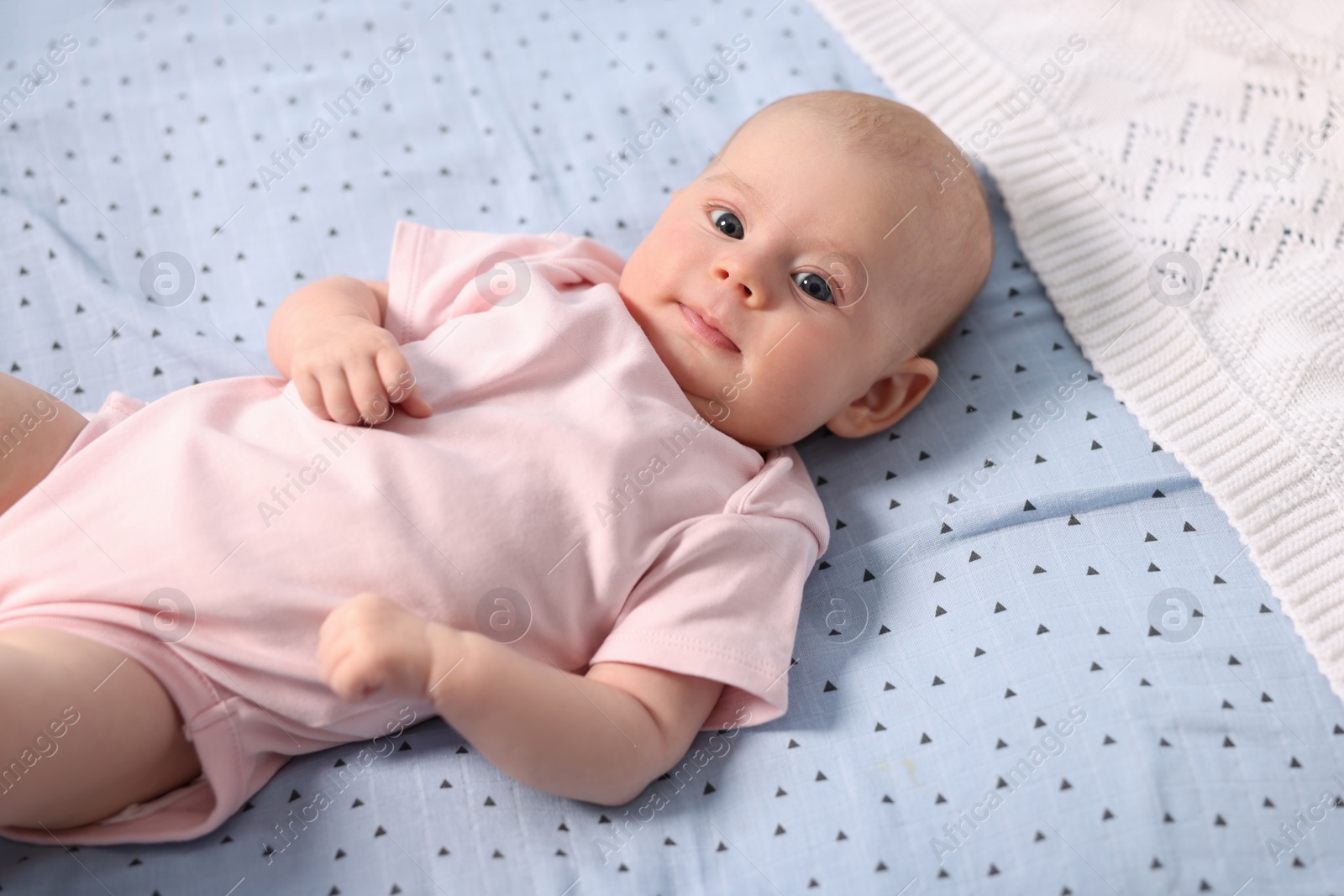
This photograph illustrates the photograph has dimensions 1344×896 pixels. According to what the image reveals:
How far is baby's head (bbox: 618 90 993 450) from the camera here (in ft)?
4.25

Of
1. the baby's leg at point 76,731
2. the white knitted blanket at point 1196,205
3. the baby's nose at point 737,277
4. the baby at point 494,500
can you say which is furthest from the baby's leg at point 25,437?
the white knitted blanket at point 1196,205

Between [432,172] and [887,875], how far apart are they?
52.4 inches

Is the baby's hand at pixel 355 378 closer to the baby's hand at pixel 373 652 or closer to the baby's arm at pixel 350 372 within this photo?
the baby's arm at pixel 350 372

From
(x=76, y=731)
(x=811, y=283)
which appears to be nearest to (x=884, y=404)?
(x=811, y=283)

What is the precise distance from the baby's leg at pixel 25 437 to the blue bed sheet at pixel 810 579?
25 centimetres

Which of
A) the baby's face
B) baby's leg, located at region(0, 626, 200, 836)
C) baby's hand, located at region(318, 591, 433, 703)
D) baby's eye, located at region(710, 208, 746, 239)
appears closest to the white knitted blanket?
the baby's face

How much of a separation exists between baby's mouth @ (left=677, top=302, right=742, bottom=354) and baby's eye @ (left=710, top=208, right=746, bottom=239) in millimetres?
120

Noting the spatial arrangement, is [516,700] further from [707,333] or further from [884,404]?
[884,404]

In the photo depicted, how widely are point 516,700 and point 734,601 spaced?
0.30m

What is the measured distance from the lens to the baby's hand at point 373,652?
37.7 inches

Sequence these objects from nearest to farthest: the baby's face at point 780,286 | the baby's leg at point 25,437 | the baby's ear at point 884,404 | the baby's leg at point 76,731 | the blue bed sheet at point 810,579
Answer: the baby's leg at point 76,731 → the blue bed sheet at point 810,579 → the baby's leg at point 25,437 → the baby's face at point 780,286 → the baby's ear at point 884,404

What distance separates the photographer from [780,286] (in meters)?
1.30

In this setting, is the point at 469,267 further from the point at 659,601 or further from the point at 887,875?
the point at 887,875

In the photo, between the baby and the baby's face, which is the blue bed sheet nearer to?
the baby
